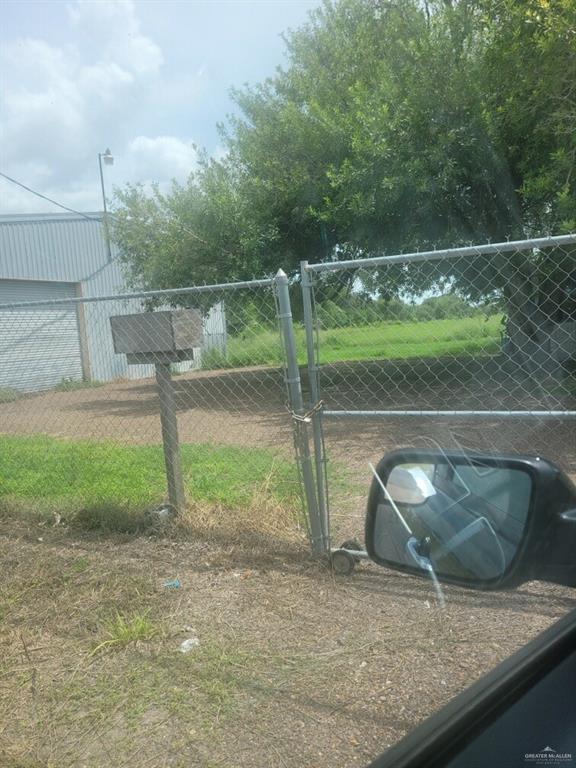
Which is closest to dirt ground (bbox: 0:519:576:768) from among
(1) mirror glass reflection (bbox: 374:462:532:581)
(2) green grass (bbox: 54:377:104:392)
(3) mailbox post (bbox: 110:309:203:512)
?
(3) mailbox post (bbox: 110:309:203:512)

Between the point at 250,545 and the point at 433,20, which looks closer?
the point at 250,545

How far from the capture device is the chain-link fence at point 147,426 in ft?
16.6

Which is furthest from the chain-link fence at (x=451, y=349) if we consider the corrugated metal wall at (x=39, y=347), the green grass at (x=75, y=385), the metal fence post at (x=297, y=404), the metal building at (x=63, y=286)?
the corrugated metal wall at (x=39, y=347)

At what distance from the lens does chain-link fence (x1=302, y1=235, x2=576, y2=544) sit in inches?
278

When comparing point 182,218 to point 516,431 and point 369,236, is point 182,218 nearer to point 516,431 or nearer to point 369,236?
point 369,236

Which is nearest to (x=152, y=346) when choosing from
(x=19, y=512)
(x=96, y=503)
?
(x=96, y=503)

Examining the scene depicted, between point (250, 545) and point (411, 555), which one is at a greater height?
point (411, 555)

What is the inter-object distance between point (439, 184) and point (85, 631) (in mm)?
7739

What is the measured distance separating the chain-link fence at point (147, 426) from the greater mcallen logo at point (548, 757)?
3.14m

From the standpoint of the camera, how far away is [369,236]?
10883 mm

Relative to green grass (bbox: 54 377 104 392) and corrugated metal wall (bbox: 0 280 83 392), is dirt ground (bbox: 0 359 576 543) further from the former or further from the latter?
corrugated metal wall (bbox: 0 280 83 392)

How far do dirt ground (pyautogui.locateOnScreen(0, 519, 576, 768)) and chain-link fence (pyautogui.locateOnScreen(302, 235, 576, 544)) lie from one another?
0.95 meters

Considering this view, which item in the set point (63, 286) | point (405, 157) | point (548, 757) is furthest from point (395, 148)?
point (63, 286)

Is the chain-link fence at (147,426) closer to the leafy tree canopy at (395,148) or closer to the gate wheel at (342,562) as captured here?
the gate wheel at (342,562)
